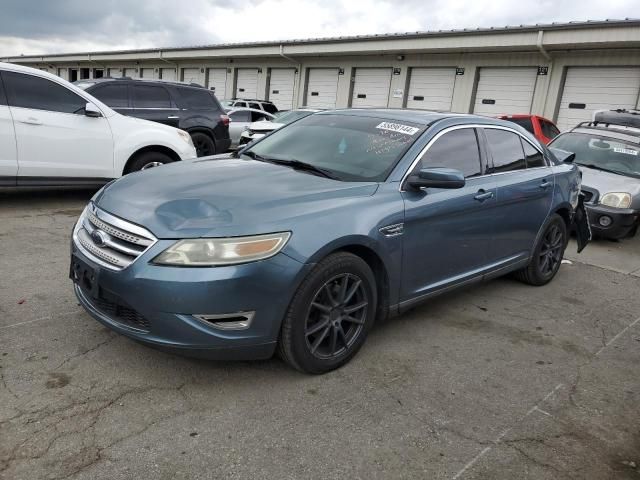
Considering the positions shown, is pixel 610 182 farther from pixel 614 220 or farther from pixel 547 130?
pixel 547 130

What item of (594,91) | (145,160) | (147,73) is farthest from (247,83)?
(145,160)

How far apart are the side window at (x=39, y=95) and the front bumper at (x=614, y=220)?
6.79m

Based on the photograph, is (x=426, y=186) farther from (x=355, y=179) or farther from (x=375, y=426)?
(x=375, y=426)

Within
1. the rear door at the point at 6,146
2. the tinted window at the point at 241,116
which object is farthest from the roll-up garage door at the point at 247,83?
the rear door at the point at 6,146

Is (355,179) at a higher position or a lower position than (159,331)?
higher

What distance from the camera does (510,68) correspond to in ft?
59.0

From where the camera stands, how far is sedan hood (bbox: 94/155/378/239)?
9.36 feet

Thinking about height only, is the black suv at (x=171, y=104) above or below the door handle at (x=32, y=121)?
above

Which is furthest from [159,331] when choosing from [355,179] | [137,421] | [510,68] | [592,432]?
[510,68]

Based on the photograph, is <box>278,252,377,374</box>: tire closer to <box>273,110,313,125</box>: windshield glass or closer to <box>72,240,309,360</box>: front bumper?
<box>72,240,309,360</box>: front bumper

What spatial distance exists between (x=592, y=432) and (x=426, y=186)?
5.50ft

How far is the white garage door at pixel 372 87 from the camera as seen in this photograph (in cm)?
2159

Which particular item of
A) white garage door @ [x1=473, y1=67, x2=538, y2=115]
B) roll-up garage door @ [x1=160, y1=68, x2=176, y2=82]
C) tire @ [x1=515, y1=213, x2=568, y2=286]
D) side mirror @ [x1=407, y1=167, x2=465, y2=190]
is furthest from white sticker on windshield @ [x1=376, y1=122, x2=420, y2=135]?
roll-up garage door @ [x1=160, y1=68, x2=176, y2=82]

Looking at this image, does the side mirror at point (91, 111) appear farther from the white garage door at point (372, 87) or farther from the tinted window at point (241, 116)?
the white garage door at point (372, 87)
